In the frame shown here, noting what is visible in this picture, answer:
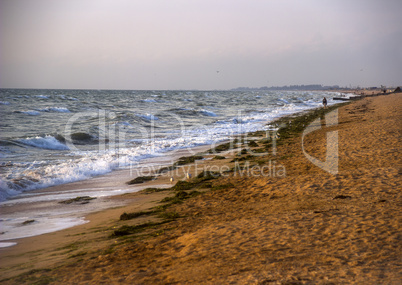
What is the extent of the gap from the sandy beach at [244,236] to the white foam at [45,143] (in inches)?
402

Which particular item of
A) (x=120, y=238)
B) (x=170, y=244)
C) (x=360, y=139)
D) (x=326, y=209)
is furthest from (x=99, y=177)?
(x=360, y=139)

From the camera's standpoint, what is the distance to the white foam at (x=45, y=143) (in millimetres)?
16828

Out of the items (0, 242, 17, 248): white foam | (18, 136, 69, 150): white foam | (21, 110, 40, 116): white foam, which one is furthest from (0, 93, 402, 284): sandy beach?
(21, 110, 40, 116): white foam

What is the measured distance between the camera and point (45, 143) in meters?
17.1

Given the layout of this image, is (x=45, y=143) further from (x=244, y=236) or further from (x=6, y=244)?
(x=244, y=236)

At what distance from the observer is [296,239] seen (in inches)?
185

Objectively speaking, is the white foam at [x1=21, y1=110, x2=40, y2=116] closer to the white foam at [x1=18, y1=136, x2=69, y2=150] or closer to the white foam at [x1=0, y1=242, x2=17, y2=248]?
the white foam at [x1=18, y1=136, x2=69, y2=150]

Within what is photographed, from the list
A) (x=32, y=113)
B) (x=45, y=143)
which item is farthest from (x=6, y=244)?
(x=32, y=113)

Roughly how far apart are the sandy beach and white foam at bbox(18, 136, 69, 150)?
10199mm

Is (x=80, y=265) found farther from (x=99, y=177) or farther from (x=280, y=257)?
(x=99, y=177)

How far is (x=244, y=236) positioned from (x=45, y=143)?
49.3ft

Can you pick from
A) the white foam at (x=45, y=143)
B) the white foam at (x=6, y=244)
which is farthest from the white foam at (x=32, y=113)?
the white foam at (x=6, y=244)

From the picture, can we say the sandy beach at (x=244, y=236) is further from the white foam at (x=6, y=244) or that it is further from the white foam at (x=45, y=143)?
the white foam at (x=45, y=143)

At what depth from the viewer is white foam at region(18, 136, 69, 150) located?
55.2 feet
